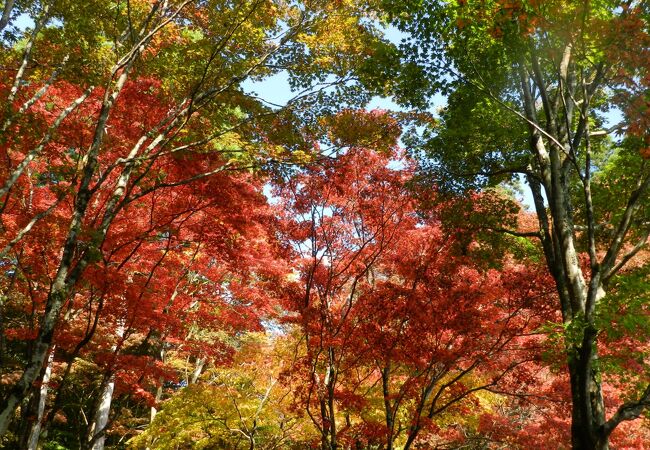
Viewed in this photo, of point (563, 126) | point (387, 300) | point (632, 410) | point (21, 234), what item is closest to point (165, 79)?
point (21, 234)

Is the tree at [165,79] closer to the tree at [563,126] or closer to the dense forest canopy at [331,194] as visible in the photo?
the dense forest canopy at [331,194]

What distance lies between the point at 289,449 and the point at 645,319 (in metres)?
10.7

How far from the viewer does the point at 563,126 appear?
7438mm

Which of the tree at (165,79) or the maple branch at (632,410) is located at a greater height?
the tree at (165,79)

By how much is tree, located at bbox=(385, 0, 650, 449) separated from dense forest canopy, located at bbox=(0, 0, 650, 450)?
0.17 ft

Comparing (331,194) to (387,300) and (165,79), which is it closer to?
(387,300)

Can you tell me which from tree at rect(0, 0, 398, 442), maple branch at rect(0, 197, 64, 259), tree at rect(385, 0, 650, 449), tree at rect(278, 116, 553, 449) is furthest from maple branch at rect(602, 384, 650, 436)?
maple branch at rect(0, 197, 64, 259)

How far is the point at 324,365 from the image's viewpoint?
9789mm

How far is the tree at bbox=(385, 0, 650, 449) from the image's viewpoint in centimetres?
507

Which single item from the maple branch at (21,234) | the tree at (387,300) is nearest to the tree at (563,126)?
the tree at (387,300)

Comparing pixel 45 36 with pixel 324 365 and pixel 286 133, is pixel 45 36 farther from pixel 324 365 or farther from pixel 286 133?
pixel 324 365

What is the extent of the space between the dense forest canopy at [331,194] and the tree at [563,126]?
0.17 feet

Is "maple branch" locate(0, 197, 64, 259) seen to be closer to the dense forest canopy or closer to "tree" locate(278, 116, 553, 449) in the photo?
the dense forest canopy

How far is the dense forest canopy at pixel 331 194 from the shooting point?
20.9 feet
